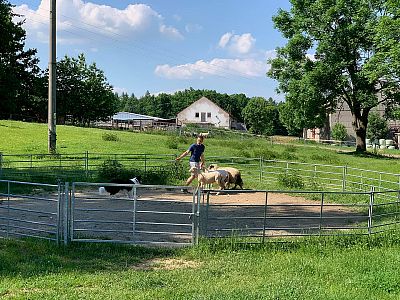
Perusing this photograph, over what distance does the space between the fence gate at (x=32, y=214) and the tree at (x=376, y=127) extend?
58.4m

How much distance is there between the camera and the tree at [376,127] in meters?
65.4

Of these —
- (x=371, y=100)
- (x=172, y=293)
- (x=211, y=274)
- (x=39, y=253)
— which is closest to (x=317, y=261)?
(x=211, y=274)

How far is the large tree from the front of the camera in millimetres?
35875

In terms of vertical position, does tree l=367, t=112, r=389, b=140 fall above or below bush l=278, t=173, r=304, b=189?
above

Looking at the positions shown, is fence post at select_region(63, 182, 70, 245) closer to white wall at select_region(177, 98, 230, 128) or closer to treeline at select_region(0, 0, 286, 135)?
treeline at select_region(0, 0, 286, 135)

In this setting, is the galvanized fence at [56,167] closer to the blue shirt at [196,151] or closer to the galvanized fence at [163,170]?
the galvanized fence at [163,170]

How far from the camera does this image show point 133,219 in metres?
8.38

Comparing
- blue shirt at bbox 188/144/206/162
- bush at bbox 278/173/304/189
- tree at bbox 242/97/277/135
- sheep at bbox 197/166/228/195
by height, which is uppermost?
tree at bbox 242/97/277/135

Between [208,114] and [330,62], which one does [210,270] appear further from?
[208,114]

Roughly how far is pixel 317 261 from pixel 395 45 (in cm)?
2413

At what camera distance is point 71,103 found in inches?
2630

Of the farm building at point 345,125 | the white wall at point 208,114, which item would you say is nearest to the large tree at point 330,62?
the farm building at point 345,125

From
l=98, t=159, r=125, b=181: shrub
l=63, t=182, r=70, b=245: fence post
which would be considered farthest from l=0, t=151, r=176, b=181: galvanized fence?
l=63, t=182, r=70, b=245: fence post

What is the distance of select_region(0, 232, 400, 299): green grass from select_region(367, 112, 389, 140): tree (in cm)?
6072
